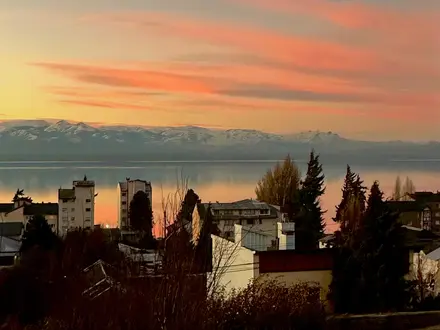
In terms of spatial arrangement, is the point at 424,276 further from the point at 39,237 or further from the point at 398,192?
the point at 398,192

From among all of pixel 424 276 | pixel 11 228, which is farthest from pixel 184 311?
pixel 11 228

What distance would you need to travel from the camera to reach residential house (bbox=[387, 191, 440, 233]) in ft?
97.2

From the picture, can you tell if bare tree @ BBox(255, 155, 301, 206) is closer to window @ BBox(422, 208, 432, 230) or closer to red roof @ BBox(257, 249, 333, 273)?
window @ BBox(422, 208, 432, 230)

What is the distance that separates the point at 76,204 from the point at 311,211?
13406 mm

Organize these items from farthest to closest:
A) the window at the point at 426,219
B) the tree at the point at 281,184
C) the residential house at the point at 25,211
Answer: the window at the point at 426,219 < the residential house at the point at 25,211 < the tree at the point at 281,184

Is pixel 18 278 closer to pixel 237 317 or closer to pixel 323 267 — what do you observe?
pixel 323 267

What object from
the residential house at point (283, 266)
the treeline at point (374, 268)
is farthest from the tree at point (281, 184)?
the residential house at point (283, 266)

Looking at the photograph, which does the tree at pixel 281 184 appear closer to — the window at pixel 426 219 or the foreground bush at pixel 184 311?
the window at pixel 426 219

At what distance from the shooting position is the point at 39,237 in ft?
55.7

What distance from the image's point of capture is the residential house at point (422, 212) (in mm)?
29641

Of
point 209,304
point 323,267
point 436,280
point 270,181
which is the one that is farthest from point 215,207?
point 209,304

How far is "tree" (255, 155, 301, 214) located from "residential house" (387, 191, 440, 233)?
16.9 ft

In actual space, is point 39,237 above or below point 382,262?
below

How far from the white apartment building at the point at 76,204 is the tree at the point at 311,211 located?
437 inches
